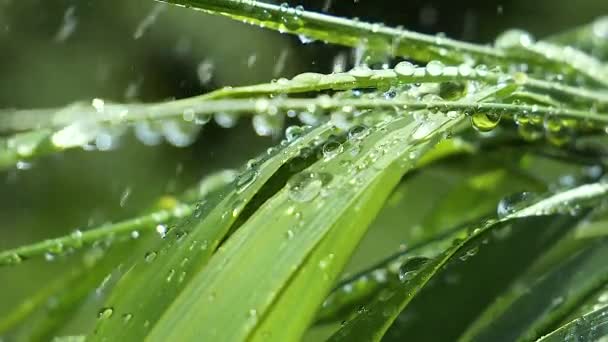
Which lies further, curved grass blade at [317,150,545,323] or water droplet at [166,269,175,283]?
curved grass blade at [317,150,545,323]

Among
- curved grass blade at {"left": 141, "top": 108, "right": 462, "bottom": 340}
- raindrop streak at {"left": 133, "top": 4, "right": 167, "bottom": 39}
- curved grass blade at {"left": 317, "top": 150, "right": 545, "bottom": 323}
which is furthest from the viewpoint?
raindrop streak at {"left": 133, "top": 4, "right": 167, "bottom": 39}

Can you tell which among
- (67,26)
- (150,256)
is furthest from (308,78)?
(67,26)

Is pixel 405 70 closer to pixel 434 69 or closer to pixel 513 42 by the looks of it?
pixel 434 69

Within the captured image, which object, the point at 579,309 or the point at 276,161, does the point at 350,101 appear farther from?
the point at 579,309

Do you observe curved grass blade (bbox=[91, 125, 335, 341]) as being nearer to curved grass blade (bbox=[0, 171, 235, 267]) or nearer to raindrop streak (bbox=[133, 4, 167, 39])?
curved grass blade (bbox=[0, 171, 235, 267])

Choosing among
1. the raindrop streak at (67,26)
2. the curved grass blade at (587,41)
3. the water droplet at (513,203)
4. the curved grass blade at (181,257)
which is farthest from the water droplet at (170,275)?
the raindrop streak at (67,26)

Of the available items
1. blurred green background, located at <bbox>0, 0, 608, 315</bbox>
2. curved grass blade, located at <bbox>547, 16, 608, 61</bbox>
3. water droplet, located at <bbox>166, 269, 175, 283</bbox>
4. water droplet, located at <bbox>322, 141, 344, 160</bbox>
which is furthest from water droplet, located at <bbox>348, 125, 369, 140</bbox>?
blurred green background, located at <bbox>0, 0, 608, 315</bbox>
